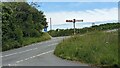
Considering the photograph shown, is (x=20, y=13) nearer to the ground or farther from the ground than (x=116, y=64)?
farther from the ground

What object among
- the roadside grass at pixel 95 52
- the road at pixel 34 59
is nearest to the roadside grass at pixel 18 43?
the road at pixel 34 59

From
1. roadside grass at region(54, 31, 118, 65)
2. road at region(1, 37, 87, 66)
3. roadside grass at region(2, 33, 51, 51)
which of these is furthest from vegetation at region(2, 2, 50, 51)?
roadside grass at region(54, 31, 118, 65)

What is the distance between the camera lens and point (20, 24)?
152 feet

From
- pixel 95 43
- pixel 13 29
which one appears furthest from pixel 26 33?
pixel 95 43

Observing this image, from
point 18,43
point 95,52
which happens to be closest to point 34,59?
point 95,52

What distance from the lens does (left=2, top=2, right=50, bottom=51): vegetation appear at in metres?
37.7

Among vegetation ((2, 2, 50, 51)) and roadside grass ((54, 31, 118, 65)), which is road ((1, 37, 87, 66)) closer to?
roadside grass ((54, 31, 118, 65))

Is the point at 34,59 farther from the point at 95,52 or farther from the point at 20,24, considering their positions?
the point at 20,24

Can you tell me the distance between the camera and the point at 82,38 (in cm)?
3014

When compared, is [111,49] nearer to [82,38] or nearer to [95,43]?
[95,43]

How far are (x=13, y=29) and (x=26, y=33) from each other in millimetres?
7153

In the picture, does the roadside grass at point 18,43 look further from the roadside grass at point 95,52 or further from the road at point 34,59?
the roadside grass at point 95,52

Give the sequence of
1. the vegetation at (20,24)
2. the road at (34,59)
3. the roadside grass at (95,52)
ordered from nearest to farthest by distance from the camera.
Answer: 1. the roadside grass at (95,52)
2. the road at (34,59)
3. the vegetation at (20,24)

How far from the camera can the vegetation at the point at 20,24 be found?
124ft
